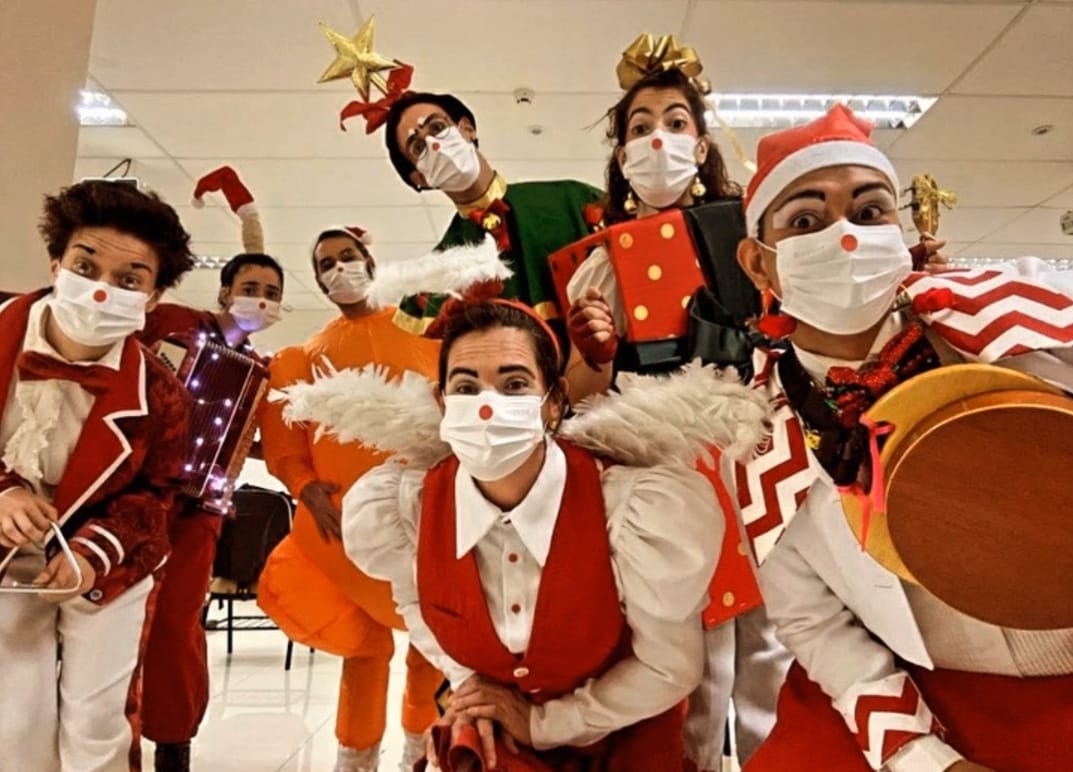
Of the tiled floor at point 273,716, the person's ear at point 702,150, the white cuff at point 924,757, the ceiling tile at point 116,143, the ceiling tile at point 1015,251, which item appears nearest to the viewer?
the white cuff at point 924,757

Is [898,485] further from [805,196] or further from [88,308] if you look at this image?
[88,308]

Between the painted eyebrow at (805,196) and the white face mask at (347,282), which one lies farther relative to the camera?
the white face mask at (347,282)

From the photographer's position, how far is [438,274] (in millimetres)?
1340

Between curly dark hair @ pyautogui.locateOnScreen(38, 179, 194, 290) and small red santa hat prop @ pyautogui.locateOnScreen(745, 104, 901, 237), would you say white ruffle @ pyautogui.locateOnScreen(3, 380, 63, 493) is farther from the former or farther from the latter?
small red santa hat prop @ pyautogui.locateOnScreen(745, 104, 901, 237)

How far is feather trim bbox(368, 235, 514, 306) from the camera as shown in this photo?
132 centimetres

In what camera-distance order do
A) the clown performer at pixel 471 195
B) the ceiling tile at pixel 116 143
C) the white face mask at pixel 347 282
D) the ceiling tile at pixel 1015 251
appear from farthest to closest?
1. the ceiling tile at pixel 1015 251
2. the ceiling tile at pixel 116 143
3. the white face mask at pixel 347 282
4. the clown performer at pixel 471 195

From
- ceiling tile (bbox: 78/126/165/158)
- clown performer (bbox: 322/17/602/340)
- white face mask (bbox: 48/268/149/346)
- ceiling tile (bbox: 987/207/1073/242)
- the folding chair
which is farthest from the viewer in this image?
ceiling tile (bbox: 987/207/1073/242)

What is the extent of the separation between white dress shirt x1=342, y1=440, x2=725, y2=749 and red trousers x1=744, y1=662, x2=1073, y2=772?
6.5 inches

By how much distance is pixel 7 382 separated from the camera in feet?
4.85

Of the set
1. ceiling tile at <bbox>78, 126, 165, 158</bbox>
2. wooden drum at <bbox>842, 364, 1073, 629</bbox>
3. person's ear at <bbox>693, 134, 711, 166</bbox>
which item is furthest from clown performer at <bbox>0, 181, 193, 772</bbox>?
ceiling tile at <bbox>78, 126, 165, 158</bbox>

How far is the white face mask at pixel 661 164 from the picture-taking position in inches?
61.8

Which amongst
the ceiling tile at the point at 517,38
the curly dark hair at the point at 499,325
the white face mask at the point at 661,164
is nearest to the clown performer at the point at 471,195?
the white face mask at the point at 661,164

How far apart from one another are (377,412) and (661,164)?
73cm

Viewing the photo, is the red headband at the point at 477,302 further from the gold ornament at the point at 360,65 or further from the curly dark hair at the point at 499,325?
the gold ornament at the point at 360,65
